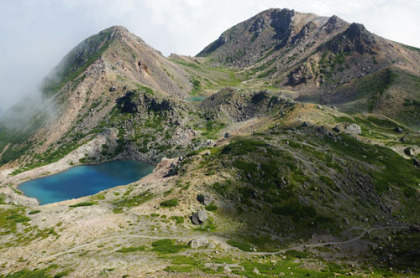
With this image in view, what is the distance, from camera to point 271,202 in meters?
82.8

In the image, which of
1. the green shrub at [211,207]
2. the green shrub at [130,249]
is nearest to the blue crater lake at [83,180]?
the green shrub at [211,207]

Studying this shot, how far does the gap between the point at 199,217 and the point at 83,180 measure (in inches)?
4594

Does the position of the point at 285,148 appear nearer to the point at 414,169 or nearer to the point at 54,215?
the point at 414,169

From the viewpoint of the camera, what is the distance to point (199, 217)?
72.5 metres

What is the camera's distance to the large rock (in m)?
72.3

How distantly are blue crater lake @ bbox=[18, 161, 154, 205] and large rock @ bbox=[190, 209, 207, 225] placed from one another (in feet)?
298

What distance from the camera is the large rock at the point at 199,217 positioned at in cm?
7231

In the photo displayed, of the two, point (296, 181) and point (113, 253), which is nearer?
point (113, 253)

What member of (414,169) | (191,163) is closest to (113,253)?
(191,163)

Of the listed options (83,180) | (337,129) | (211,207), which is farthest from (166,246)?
(83,180)

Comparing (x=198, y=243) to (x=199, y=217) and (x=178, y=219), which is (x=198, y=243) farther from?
(x=178, y=219)

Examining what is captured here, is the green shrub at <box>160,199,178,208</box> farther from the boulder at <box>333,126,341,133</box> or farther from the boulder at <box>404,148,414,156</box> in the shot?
the boulder at <box>404,148,414,156</box>

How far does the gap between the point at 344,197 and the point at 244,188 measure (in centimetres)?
3205

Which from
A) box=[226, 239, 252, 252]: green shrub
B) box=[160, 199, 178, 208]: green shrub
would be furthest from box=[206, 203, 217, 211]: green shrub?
box=[226, 239, 252, 252]: green shrub
